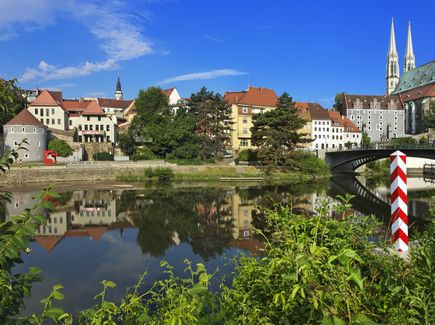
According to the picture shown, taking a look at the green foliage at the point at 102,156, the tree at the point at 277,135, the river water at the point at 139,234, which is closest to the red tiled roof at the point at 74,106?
the green foliage at the point at 102,156

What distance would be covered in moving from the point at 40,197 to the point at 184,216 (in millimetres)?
22234

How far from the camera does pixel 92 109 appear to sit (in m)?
68.9

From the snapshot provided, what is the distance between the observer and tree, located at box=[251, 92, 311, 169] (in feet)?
176

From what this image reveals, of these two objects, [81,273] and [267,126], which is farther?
[267,126]

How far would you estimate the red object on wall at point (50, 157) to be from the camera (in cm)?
5454

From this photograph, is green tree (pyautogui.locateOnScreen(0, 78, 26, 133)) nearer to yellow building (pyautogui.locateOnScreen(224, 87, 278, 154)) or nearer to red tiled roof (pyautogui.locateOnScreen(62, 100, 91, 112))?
yellow building (pyautogui.locateOnScreen(224, 87, 278, 154))

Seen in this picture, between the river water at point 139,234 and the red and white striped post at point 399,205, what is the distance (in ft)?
1.49

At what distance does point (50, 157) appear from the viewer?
55.4 meters

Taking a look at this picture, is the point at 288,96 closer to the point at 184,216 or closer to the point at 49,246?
the point at 184,216

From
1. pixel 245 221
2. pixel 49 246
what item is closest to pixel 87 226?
pixel 49 246

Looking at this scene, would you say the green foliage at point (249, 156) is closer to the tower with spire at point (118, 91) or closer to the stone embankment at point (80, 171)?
the stone embankment at point (80, 171)

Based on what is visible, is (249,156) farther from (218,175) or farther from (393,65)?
(393,65)

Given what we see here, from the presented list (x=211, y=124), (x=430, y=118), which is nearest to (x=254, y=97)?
(x=211, y=124)

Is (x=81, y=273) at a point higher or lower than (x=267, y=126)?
lower
